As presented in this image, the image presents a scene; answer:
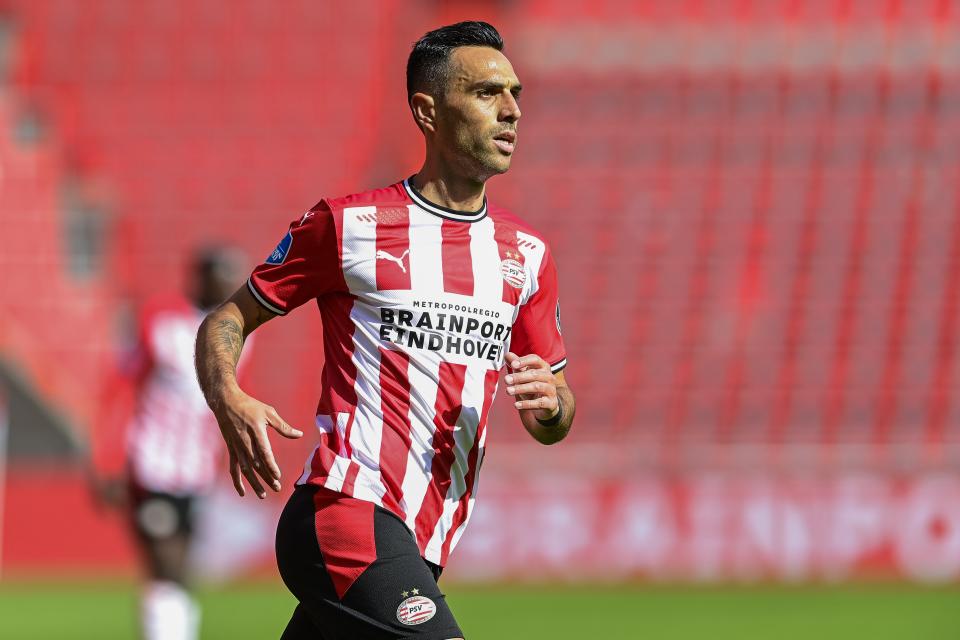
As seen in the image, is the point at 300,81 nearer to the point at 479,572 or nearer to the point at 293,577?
the point at 479,572

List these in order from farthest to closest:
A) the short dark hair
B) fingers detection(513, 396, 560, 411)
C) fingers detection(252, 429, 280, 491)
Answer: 1. the short dark hair
2. fingers detection(513, 396, 560, 411)
3. fingers detection(252, 429, 280, 491)

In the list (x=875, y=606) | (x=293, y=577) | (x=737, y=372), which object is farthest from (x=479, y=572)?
(x=293, y=577)

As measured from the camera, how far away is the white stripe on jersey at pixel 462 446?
3812 mm

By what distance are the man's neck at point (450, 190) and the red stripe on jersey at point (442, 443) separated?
452 mm

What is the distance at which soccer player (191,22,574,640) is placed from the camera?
3.61 m

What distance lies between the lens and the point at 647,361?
1480 cm

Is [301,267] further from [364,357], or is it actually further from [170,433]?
[170,433]

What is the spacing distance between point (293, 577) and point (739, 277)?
11.8 meters

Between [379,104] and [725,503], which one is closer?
[725,503]

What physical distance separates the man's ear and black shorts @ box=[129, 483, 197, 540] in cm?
396

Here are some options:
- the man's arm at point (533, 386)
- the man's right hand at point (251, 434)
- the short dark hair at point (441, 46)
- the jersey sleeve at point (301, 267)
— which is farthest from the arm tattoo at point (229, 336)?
the short dark hair at point (441, 46)

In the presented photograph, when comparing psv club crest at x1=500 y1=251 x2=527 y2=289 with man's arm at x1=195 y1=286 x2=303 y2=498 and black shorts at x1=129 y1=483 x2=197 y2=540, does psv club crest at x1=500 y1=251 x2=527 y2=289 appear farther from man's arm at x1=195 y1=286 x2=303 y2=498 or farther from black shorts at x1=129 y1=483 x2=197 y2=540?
black shorts at x1=129 y1=483 x2=197 y2=540

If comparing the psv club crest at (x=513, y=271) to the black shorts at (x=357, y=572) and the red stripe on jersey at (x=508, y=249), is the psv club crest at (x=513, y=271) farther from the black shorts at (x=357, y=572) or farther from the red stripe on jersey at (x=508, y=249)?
the black shorts at (x=357, y=572)

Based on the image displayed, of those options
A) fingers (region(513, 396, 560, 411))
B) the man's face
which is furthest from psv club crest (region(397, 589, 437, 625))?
the man's face
